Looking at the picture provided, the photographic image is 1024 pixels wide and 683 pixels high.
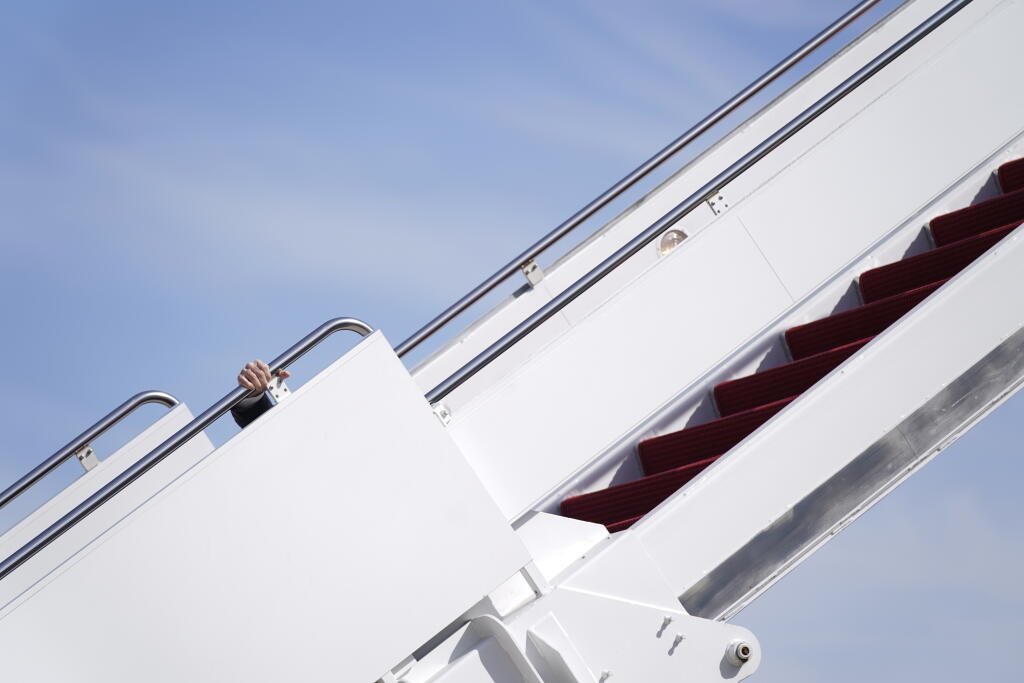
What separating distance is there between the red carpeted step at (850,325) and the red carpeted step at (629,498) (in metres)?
0.93

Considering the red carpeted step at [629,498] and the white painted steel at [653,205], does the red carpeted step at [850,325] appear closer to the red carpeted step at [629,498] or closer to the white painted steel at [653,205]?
the red carpeted step at [629,498]

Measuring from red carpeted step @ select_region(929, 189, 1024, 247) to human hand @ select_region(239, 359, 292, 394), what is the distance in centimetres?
310

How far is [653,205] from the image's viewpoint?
18.3 feet

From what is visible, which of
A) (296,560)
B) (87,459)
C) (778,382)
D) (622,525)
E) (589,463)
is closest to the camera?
(296,560)

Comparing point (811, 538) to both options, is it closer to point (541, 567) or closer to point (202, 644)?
point (541, 567)

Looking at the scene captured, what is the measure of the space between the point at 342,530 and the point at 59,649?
0.72 m

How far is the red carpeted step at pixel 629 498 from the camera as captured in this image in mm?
3707

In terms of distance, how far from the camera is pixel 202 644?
2.46 meters

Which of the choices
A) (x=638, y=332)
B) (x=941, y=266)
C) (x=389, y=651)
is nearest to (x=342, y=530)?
(x=389, y=651)

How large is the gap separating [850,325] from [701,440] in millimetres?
834

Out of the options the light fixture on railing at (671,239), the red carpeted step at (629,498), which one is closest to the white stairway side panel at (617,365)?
the red carpeted step at (629,498)

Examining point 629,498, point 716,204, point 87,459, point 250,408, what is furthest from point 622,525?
point 87,459

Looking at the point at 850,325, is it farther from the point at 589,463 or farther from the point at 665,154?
the point at 589,463

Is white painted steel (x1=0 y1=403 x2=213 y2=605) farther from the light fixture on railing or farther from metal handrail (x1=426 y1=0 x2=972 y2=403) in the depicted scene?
the light fixture on railing
